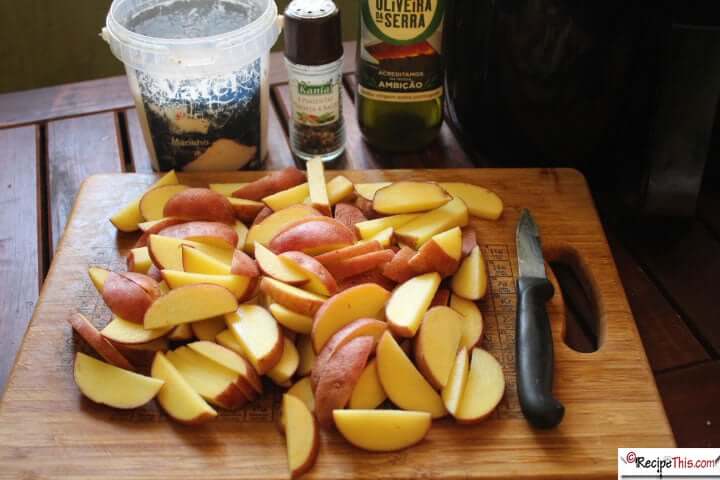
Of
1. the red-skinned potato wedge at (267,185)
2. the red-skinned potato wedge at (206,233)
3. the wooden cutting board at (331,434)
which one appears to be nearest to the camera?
the wooden cutting board at (331,434)

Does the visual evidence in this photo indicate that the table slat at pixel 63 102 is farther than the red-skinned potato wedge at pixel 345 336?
Yes

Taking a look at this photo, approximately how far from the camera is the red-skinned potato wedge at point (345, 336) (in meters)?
0.79

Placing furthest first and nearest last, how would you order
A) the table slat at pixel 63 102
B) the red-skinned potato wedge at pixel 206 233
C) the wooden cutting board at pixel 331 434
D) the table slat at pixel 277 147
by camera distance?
the table slat at pixel 63 102 → the table slat at pixel 277 147 → the red-skinned potato wedge at pixel 206 233 → the wooden cutting board at pixel 331 434

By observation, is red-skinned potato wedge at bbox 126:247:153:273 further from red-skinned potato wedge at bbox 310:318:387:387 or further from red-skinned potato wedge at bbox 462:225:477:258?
red-skinned potato wedge at bbox 462:225:477:258

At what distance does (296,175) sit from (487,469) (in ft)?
1.70

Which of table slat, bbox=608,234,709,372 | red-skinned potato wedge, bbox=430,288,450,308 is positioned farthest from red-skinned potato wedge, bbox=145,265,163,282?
table slat, bbox=608,234,709,372

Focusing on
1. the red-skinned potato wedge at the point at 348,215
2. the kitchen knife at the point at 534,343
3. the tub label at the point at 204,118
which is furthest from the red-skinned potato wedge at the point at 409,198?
the tub label at the point at 204,118

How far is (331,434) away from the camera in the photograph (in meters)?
0.77

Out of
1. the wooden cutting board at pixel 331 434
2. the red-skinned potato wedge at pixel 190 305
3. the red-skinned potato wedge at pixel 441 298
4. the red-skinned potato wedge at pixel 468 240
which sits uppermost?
the red-skinned potato wedge at pixel 190 305

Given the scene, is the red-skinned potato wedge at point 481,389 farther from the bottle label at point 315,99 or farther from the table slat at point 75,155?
the table slat at point 75,155

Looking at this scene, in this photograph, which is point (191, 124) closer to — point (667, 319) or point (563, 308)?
point (563, 308)

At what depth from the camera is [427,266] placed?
2.97ft

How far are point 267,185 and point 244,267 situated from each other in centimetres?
21

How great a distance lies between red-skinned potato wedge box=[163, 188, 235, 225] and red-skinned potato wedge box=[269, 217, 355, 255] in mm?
107
